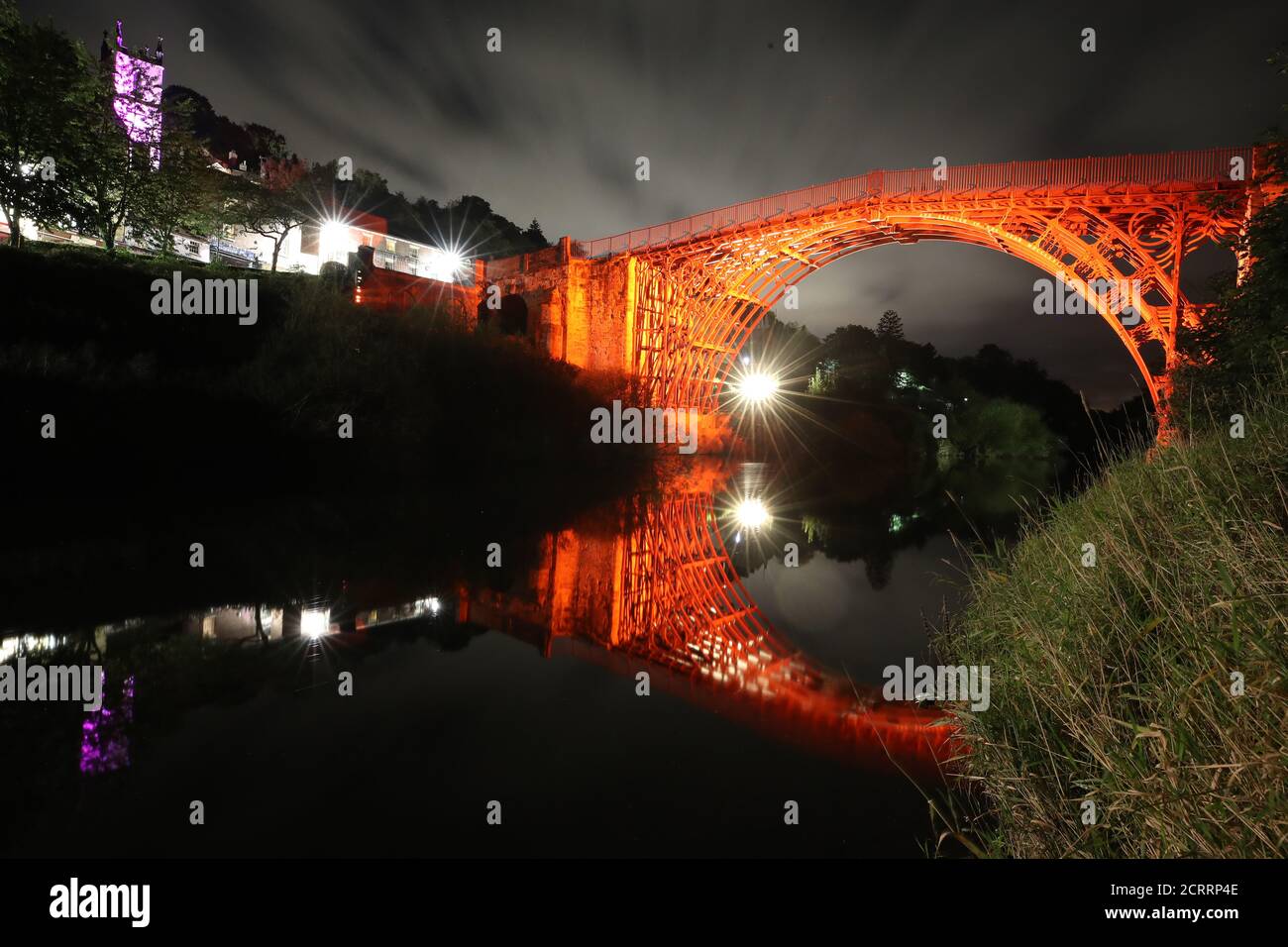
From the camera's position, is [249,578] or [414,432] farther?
[414,432]

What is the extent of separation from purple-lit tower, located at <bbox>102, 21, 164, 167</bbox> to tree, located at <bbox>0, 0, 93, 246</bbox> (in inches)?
109

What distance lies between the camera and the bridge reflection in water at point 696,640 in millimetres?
4078

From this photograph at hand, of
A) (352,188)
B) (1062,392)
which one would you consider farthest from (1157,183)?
(1062,392)

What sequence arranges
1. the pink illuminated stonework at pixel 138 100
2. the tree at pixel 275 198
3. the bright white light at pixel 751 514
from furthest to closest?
the tree at pixel 275 198, the pink illuminated stonework at pixel 138 100, the bright white light at pixel 751 514

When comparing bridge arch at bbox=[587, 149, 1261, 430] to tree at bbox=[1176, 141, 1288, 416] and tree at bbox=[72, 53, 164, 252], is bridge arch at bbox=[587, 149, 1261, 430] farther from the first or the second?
tree at bbox=[72, 53, 164, 252]

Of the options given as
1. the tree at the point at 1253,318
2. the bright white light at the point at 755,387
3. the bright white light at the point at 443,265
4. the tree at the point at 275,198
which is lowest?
the tree at the point at 1253,318

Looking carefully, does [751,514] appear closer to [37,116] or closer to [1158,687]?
[1158,687]

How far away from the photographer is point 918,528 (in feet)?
44.8

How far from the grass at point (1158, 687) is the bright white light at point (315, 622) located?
17.0ft

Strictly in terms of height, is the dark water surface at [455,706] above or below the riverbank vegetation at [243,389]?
below

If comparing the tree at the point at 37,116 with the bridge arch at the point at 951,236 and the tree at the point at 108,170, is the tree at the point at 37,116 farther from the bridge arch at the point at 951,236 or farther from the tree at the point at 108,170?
the bridge arch at the point at 951,236

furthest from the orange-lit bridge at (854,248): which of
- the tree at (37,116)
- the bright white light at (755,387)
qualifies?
the tree at (37,116)
